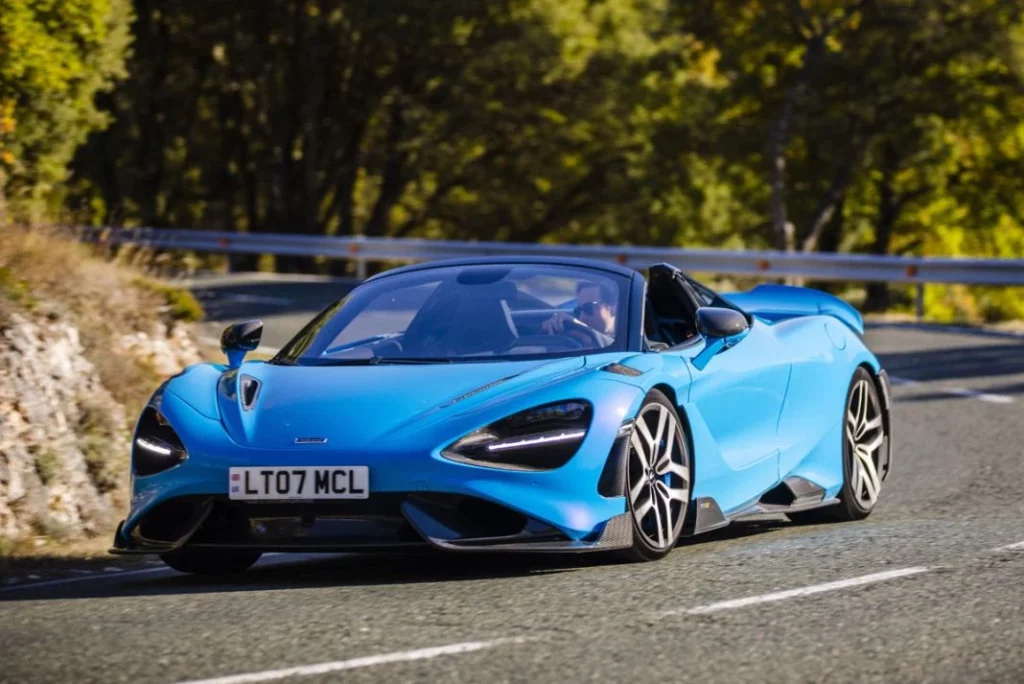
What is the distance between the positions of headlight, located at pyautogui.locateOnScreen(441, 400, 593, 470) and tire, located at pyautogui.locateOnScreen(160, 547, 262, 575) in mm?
1134

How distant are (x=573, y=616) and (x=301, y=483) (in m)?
1.32

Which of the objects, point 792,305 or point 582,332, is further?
point 792,305

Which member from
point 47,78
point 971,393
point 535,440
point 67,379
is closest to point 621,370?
point 535,440

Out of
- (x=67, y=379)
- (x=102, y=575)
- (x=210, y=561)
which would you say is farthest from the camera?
(x=67, y=379)

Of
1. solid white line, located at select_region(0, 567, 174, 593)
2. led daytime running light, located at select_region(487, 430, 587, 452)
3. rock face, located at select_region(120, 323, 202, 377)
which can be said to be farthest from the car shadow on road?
rock face, located at select_region(120, 323, 202, 377)

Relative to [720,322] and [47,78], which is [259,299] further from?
[720,322]

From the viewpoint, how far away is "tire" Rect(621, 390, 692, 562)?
6715mm

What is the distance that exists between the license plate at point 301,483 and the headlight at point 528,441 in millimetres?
320

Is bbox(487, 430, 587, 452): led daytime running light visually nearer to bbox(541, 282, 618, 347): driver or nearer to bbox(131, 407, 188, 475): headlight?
bbox(541, 282, 618, 347): driver

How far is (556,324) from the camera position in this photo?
24.8 feet

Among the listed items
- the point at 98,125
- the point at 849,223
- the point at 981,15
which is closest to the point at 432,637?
the point at 98,125

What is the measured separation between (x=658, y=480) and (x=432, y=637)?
193 cm

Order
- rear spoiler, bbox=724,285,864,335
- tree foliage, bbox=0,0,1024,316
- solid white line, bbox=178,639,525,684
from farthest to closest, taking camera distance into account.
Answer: tree foliage, bbox=0,0,1024,316
rear spoiler, bbox=724,285,864,335
solid white line, bbox=178,639,525,684

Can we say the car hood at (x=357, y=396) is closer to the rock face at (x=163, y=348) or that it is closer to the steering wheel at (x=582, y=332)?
the steering wheel at (x=582, y=332)
